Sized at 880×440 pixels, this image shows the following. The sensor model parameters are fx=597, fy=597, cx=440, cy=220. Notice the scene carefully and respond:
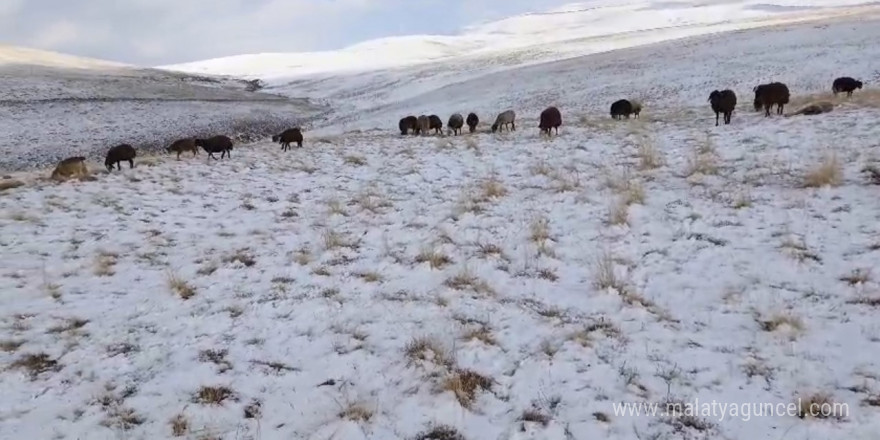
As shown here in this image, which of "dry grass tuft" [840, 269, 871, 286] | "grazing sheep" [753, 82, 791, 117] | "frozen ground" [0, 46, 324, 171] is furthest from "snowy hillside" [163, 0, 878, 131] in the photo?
"dry grass tuft" [840, 269, 871, 286]

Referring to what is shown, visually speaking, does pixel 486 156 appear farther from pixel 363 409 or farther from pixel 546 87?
pixel 546 87

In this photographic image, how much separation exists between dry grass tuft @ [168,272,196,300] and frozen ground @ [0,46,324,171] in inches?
824

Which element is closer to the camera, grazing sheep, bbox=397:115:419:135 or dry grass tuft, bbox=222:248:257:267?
dry grass tuft, bbox=222:248:257:267

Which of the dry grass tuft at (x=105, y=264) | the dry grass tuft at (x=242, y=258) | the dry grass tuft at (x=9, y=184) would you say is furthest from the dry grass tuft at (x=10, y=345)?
the dry grass tuft at (x=9, y=184)

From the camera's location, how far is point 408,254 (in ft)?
26.6

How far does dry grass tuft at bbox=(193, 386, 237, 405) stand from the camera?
4.98 meters

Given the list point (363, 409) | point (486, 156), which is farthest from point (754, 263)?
point (486, 156)

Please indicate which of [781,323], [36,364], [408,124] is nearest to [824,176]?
[781,323]

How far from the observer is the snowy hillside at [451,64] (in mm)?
40438

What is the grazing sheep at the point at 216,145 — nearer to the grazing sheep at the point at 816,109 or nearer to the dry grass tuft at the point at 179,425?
the dry grass tuft at the point at 179,425

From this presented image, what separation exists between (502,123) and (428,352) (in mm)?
16859

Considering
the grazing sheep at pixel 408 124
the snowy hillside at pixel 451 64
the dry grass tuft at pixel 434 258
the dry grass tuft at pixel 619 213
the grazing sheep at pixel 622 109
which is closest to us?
the dry grass tuft at pixel 434 258

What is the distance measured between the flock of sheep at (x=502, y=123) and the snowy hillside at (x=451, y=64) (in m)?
7.78

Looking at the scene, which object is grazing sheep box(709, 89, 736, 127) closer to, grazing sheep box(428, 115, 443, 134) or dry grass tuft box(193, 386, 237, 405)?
grazing sheep box(428, 115, 443, 134)
